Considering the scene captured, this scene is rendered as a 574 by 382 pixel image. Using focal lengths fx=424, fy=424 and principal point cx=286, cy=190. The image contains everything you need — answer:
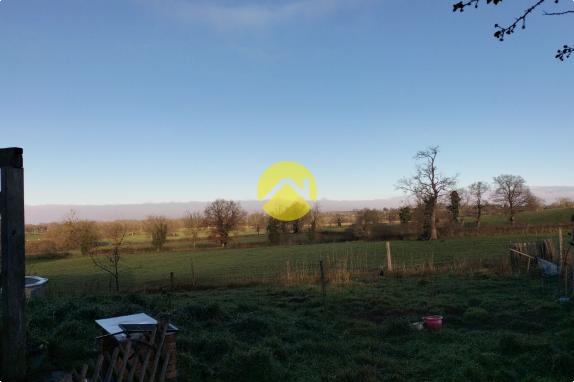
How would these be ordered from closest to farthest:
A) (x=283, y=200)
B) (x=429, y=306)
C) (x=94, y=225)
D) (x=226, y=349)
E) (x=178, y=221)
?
(x=226, y=349) → (x=429, y=306) → (x=94, y=225) → (x=283, y=200) → (x=178, y=221)

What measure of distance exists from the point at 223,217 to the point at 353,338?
46.3 m

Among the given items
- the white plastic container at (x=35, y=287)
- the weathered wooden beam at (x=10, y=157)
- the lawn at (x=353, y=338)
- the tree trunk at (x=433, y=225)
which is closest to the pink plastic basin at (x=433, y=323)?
the lawn at (x=353, y=338)

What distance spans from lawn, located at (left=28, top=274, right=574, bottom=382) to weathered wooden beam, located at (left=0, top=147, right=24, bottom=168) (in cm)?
197

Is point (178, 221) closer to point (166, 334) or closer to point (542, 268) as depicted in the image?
point (542, 268)

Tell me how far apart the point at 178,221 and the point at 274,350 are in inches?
2759

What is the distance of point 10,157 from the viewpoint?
12.7 feet

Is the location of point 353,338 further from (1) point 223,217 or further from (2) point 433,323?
(1) point 223,217

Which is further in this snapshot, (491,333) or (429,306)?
(429,306)

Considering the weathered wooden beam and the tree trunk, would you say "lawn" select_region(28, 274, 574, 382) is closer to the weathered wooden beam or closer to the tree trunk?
the weathered wooden beam

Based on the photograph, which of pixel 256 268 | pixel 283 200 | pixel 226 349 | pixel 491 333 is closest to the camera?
pixel 226 349

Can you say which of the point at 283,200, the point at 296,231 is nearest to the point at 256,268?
the point at 296,231

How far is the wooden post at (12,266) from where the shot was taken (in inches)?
150

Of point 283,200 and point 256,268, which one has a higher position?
point 283,200

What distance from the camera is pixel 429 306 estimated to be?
11000 mm
